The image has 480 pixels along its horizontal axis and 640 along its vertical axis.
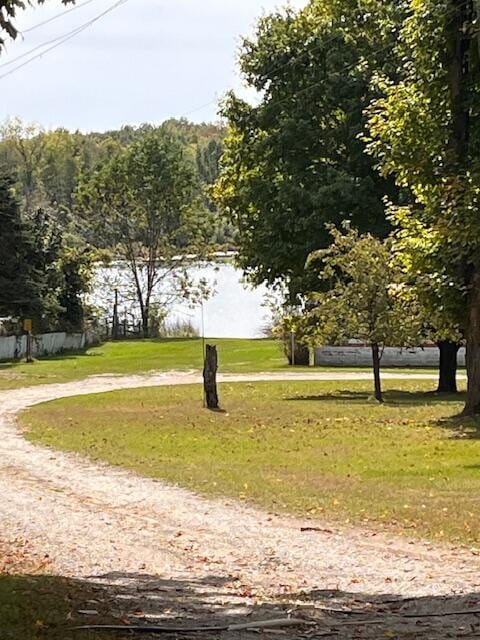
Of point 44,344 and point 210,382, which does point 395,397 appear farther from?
point 44,344

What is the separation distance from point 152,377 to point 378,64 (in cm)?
1327

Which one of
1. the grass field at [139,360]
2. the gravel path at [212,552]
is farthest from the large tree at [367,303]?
the gravel path at [212,552]

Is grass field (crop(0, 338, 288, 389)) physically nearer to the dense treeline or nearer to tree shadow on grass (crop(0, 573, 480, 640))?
the dense treeline

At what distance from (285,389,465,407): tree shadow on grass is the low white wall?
40.9 ft

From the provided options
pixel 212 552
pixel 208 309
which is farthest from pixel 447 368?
pixel 208 309

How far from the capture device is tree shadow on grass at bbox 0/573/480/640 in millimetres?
6559

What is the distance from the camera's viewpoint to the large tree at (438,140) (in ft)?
68.2

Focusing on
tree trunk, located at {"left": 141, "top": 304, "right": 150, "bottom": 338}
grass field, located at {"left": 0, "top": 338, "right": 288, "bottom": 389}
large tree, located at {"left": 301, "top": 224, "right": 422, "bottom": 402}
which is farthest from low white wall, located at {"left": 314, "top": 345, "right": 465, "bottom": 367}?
tree trunk, located at {"left": 141, "top": 304, "right": 150, "bottom": 338}

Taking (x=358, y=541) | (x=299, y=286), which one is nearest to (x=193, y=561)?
(x=358, y=541)

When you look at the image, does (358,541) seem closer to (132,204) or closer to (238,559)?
(238,559)

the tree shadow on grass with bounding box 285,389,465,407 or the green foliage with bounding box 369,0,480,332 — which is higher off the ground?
the green foliage with bounding box 369,0,480,332

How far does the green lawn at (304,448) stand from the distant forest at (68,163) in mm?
41412

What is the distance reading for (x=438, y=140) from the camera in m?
21.2

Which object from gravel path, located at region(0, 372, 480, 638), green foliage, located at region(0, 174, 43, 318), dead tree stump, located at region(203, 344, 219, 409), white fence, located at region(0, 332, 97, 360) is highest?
green foliage, located at region(0, 174, 43, 318)
